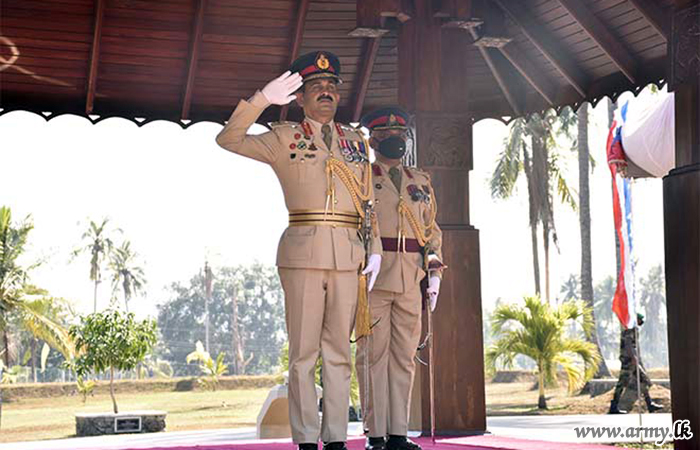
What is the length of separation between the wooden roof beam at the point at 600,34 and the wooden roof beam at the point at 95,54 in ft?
11.0

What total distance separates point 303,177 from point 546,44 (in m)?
3.91

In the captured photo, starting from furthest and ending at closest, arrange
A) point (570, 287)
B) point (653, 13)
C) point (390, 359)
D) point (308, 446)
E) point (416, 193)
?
1. point (570, 287)
2. point (653, 13)
3. point (416, 193)
4. point (390, 359)
5. point (308, 446)

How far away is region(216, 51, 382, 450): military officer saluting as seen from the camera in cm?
479

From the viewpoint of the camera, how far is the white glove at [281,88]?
15.6ft

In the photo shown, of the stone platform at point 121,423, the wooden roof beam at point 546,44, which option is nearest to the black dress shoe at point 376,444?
the wooden roof beam at point 546,44

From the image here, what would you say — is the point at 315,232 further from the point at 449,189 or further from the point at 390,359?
the point at 449,189

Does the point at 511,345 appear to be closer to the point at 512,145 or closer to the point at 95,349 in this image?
the point at 95,349

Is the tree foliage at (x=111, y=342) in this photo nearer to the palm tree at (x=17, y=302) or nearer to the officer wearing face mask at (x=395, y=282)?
the palm tree at (x=17, y=302)

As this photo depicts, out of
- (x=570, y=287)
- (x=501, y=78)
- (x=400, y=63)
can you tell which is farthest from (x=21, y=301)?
(x=570, y=287)

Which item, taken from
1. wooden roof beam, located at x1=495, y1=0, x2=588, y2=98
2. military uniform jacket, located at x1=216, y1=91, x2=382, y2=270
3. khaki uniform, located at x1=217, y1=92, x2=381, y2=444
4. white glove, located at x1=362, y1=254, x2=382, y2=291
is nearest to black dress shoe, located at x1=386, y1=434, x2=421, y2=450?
khaki uniform, located at x1=217, y1=92, x2=381, y2=444

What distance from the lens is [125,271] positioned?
61.3 metres

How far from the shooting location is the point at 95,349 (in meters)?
21.6

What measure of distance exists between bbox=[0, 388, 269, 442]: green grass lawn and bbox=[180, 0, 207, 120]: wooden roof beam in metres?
18.2

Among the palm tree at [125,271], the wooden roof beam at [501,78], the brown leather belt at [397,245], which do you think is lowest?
the brown leather belt at [397,245]
